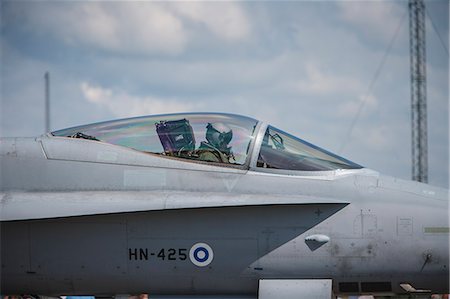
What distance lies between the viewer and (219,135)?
32.2ft

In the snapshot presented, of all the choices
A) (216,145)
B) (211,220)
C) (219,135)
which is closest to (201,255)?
(211,220)

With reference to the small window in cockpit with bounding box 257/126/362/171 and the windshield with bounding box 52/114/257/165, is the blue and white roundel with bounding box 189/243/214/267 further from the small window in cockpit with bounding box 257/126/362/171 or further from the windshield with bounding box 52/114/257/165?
the small window in cockpit with bounding box 257/126/362/171

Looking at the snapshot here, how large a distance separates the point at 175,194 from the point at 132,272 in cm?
108

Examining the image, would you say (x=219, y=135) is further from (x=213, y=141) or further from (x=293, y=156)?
(x=293, y=156)

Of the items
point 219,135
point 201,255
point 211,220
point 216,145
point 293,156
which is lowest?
point 201,255

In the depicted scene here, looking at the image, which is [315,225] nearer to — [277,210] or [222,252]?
[277,210]

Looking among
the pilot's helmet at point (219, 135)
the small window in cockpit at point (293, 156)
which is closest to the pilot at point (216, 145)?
the pilot's helmet at point (219, 135)

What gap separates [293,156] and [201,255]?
→ 1.70 metres

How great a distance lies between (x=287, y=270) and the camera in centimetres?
907

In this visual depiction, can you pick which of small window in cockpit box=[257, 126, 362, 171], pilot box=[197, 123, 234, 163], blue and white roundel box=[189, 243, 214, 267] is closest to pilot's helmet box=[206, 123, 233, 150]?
pilot box=[197, 123, 234, 163]

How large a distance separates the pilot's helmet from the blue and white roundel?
1.30 meters

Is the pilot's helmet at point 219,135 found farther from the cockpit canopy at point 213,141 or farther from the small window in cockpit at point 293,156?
the small window in cockpit at point 293,156

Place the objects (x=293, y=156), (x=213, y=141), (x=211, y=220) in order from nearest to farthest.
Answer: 1. (x=211, y=220)
2. (x=293, y=156)
3. (x=213, y=141)

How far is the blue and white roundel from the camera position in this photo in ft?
30.1
